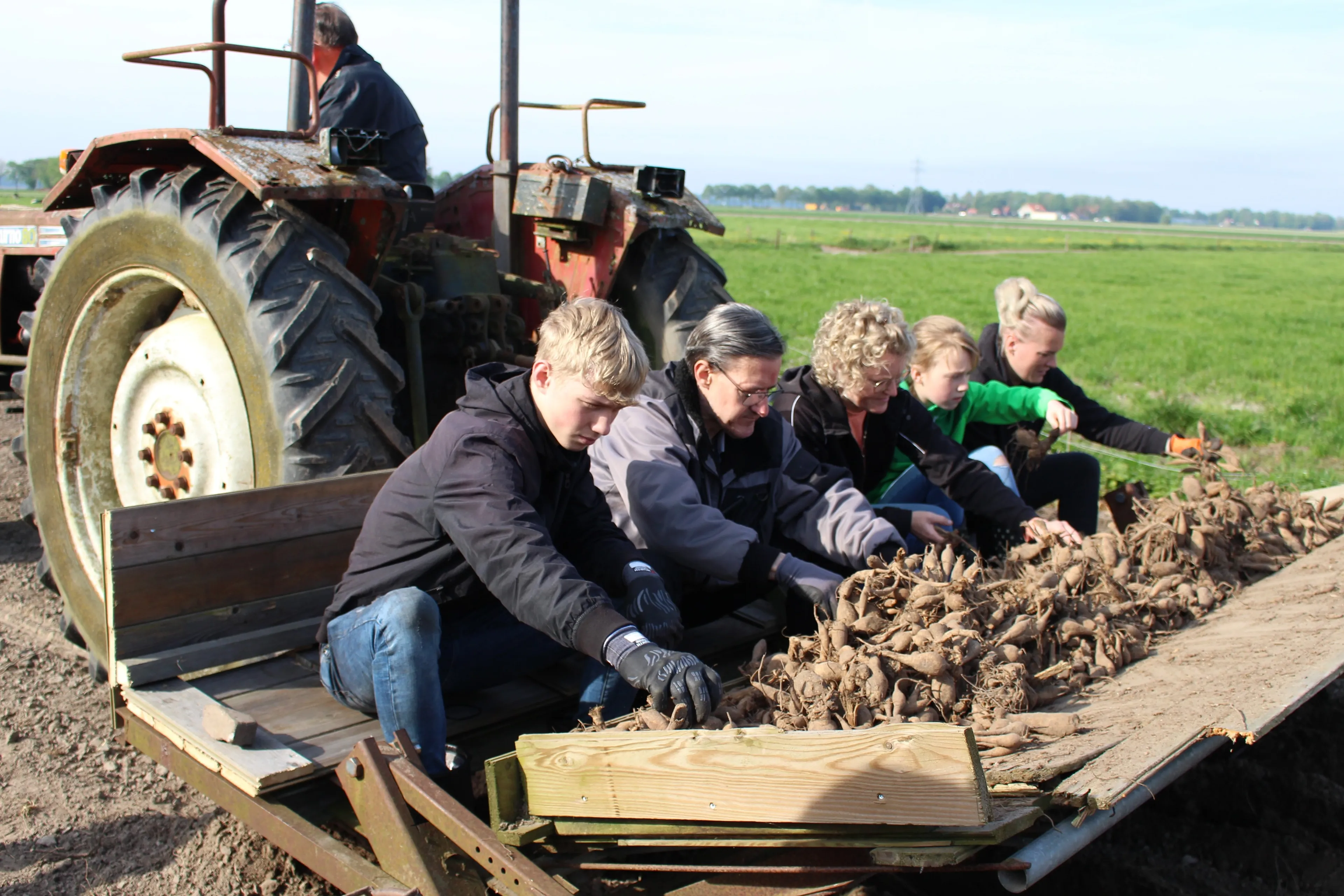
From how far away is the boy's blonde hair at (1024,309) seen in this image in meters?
4.48

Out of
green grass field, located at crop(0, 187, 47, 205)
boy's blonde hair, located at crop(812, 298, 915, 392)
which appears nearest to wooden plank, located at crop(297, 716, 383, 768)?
boy's blonde hair, located at crop(812, 298, 915, 392)

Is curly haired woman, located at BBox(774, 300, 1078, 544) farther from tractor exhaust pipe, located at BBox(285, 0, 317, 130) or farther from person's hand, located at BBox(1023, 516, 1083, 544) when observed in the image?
tractor exhaust pipe, located at BBox(285, 0, 317, 130)

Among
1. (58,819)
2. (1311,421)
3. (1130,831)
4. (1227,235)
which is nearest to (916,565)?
(1130,831)

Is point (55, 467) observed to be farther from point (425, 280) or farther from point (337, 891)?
point (337, 891)

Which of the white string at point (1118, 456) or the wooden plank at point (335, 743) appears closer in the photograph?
the wooden plank at point (335, 743)

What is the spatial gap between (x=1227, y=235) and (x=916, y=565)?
115 metres

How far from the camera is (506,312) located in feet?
14.8

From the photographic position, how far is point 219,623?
113 inches

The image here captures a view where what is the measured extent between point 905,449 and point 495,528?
2091 millimetres

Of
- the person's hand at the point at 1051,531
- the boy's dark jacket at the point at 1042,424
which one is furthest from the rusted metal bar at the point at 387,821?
the boy's dark jacket at the point at 1042,424

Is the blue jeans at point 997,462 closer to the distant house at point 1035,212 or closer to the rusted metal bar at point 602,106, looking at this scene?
the rusted metal bar at point 602,106

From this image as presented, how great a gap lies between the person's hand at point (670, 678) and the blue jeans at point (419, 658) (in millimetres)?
438

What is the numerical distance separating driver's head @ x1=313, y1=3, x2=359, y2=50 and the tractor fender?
2.90 feet

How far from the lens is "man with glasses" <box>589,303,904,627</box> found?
3.04 meters
